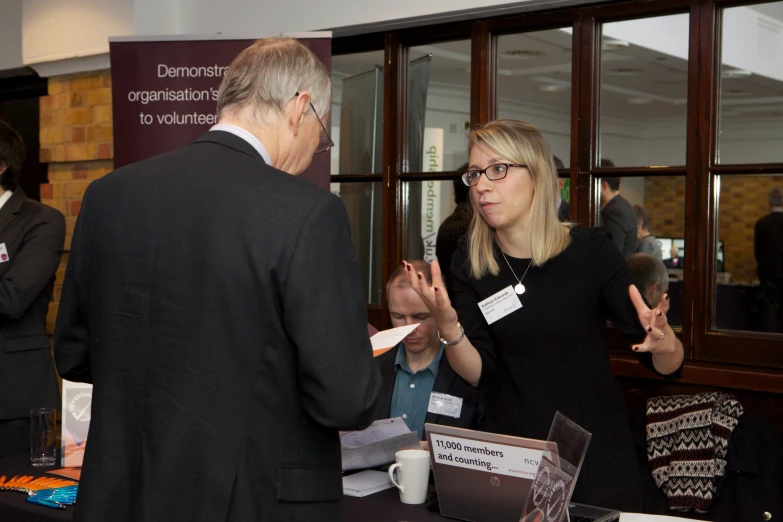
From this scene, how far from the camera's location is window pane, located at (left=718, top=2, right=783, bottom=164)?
2725 mm

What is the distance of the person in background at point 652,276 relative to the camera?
290 centimetres

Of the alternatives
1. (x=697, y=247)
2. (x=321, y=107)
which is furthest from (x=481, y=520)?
(x=697, y=247)

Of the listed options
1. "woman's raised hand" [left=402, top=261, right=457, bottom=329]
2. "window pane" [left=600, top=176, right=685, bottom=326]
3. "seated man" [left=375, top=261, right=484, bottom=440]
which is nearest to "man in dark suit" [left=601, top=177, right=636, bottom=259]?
"window pane" [left=600, top=176, right=685, bottom=326]

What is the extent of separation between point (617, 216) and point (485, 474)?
5.54ft

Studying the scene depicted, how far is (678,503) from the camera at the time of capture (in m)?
2.59

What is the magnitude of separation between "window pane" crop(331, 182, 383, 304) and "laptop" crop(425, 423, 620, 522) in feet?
6.66

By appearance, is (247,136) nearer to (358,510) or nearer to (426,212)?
(358,510)

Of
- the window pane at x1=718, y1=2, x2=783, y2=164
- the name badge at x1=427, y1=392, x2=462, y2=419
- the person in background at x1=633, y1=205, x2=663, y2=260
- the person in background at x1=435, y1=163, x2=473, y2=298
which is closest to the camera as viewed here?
the name badge at x1=427, y1=392, x2=462, y2=419

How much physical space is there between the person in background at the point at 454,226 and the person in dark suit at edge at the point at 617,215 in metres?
0.52

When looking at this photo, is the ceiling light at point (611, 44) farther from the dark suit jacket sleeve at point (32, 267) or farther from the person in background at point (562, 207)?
the dark suit jacket sleeve at point (32, 267)

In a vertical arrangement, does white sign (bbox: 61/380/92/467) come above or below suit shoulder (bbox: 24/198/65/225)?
below

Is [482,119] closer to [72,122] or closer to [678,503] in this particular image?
[678,503]

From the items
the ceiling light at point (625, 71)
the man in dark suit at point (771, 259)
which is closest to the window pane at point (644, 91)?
the ceiling light at point (625, 71)

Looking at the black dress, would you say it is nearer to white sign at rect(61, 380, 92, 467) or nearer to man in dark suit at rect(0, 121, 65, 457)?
white sign at rect(61, 380, 92, 467)
